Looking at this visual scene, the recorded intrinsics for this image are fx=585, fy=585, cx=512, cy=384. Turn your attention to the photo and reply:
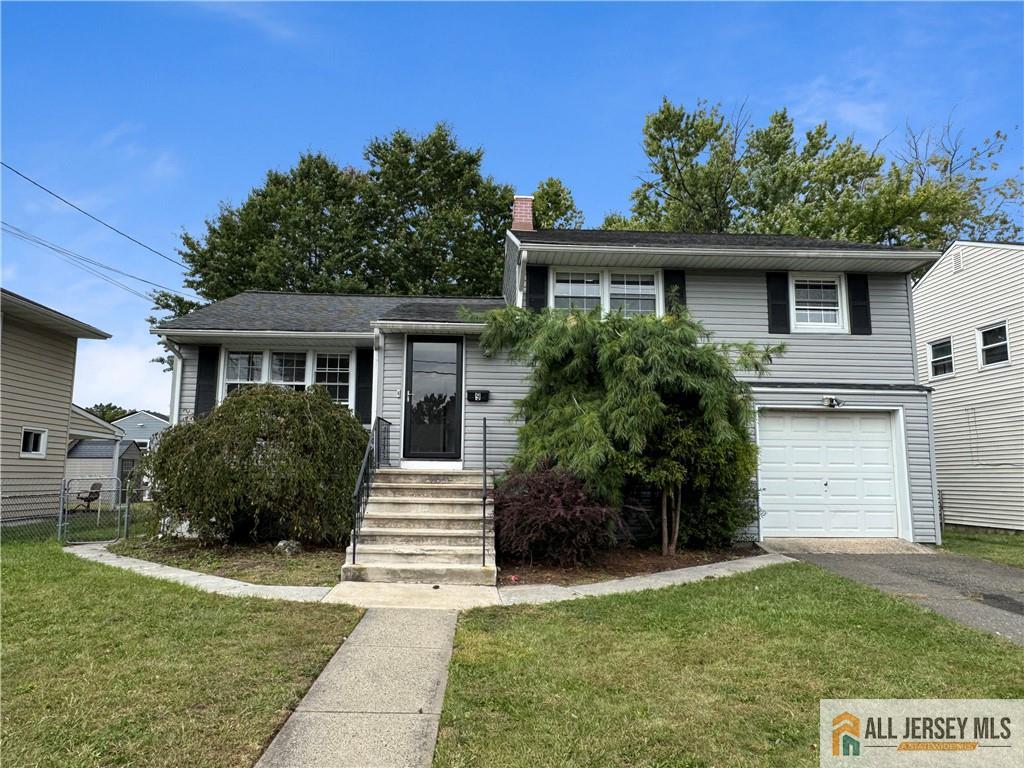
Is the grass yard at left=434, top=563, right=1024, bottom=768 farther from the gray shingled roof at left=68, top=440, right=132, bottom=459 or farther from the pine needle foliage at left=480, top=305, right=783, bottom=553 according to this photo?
the gray shingled roof at left=68, top=440, right=132, bottom=459

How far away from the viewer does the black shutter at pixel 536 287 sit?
33.1 ft

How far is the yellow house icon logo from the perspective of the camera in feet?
9.50

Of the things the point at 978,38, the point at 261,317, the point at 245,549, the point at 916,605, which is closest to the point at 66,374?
the point at 261,317

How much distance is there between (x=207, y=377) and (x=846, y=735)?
10.8 meters

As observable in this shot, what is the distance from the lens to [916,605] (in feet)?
Result: 18.2

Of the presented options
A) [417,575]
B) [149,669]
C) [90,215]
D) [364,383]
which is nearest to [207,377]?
[364,383]

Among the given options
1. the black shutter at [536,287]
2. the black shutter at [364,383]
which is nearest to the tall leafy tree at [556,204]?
the black shutter at [536,287]

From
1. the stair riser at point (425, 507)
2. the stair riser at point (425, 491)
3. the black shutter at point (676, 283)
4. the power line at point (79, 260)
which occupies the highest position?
the power line at point (79, 260)

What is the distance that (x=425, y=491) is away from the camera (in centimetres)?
816

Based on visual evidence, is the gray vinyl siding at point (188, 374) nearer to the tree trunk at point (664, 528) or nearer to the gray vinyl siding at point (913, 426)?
the tree trunk at point (664, 528)

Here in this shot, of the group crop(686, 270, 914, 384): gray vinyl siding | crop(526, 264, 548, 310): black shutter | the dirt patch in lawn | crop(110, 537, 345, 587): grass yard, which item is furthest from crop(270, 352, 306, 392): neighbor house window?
crop(686, 270, 914, 384): gray vinyl siding

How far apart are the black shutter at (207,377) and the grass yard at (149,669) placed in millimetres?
4843

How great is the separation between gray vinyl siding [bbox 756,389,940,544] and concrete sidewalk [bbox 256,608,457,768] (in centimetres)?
714

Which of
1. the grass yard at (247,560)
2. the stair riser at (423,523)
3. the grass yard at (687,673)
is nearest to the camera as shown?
the grass yard at (687,673)
